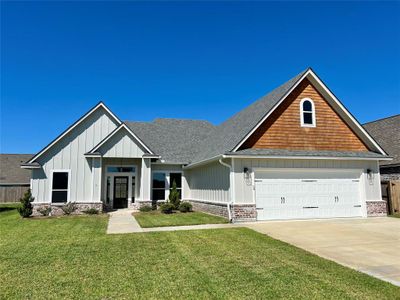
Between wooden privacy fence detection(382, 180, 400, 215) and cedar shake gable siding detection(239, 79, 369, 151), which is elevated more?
cedar shake gable siding detection(239, 79, 369, 151)

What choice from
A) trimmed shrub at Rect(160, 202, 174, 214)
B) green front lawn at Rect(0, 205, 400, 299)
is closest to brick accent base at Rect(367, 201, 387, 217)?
green front lawn at Rect(0, 205, 400, 299)

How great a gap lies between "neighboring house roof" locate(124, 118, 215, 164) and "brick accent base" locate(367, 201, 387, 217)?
11.1 m

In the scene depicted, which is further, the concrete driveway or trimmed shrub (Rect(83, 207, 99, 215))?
trimmed shrub (Rect(83, 207, 99, 215))

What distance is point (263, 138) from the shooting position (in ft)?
48.7

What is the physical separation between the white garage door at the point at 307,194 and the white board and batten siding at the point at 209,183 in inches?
68.1

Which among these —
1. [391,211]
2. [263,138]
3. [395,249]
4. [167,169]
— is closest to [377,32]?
[263,138]

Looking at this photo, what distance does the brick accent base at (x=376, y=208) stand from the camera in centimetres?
1539

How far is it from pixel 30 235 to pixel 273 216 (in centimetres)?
999

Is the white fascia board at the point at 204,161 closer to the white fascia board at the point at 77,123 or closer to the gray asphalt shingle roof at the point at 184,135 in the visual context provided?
the gray asphalt shingle roof at the point at 184,135

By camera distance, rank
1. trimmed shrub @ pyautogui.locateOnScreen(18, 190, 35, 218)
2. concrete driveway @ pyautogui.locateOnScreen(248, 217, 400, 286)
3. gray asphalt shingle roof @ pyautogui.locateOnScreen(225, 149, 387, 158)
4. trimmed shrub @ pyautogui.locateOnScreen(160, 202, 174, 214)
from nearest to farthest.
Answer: concrete driveway @ pyautogui.locateOnScreen(248, 217, 400, 286) → gray asphalt shingle roof @ pyautogui.locateOnScreen(225, 149, 387, 158) → trimmed shrub @ pyautogui.locateOnScreen(18, 190, 35, 218) → trimmed shrub @ pyautogui.locateOnScreen(160, 202, 174, 214)

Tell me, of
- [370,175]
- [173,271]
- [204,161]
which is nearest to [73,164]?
[204,161]

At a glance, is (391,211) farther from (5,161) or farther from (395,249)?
(5,161)

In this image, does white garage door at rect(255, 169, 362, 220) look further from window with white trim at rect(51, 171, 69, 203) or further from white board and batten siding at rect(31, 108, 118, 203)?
window with white trim at rect(51, 171, 69, 203)

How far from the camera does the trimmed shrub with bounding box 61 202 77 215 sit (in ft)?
56.7
